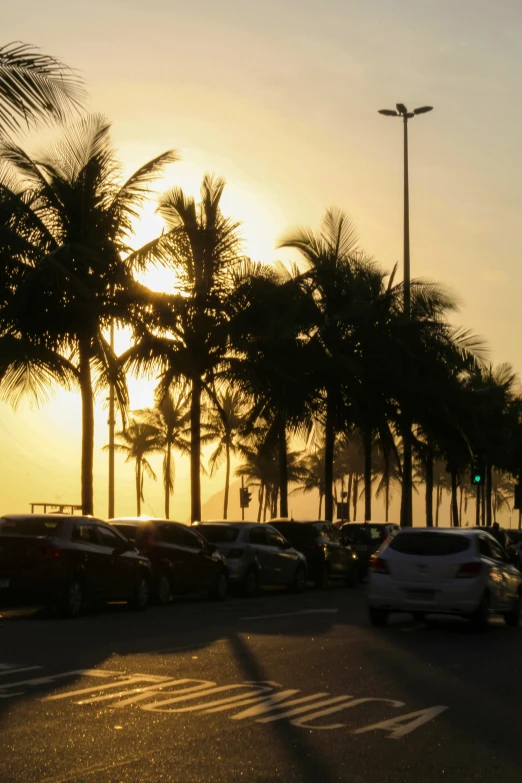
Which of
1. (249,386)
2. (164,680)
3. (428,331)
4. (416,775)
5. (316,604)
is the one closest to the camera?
(416,775)

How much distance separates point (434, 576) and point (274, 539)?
9.38m

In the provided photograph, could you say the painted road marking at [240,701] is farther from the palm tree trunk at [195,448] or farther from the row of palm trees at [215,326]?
the palm tree trunk at [195,448]

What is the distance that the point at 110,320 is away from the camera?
2386cm

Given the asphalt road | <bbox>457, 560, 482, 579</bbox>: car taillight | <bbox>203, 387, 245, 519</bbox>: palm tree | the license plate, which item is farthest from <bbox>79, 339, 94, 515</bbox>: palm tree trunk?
<bbox>203, 387, 245, 519</bbox>: palm tree

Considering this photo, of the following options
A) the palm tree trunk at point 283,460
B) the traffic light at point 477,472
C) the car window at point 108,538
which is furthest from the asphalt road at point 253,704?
the traffic light at point 477,472

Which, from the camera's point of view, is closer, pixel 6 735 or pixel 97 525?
pixel 6 735

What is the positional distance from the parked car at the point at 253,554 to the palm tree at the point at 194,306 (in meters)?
3.53

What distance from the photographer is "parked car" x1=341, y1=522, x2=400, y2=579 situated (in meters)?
34.7

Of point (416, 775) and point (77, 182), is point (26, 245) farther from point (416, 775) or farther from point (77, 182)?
point (416, 775)

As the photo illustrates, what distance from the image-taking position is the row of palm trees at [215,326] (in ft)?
76.5

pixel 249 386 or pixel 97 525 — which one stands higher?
pixel 249 386

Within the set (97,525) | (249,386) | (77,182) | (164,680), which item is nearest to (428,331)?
(249,386)

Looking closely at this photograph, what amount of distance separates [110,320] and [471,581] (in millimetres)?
9824

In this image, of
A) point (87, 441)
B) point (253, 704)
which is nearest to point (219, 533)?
point (87, 441)
